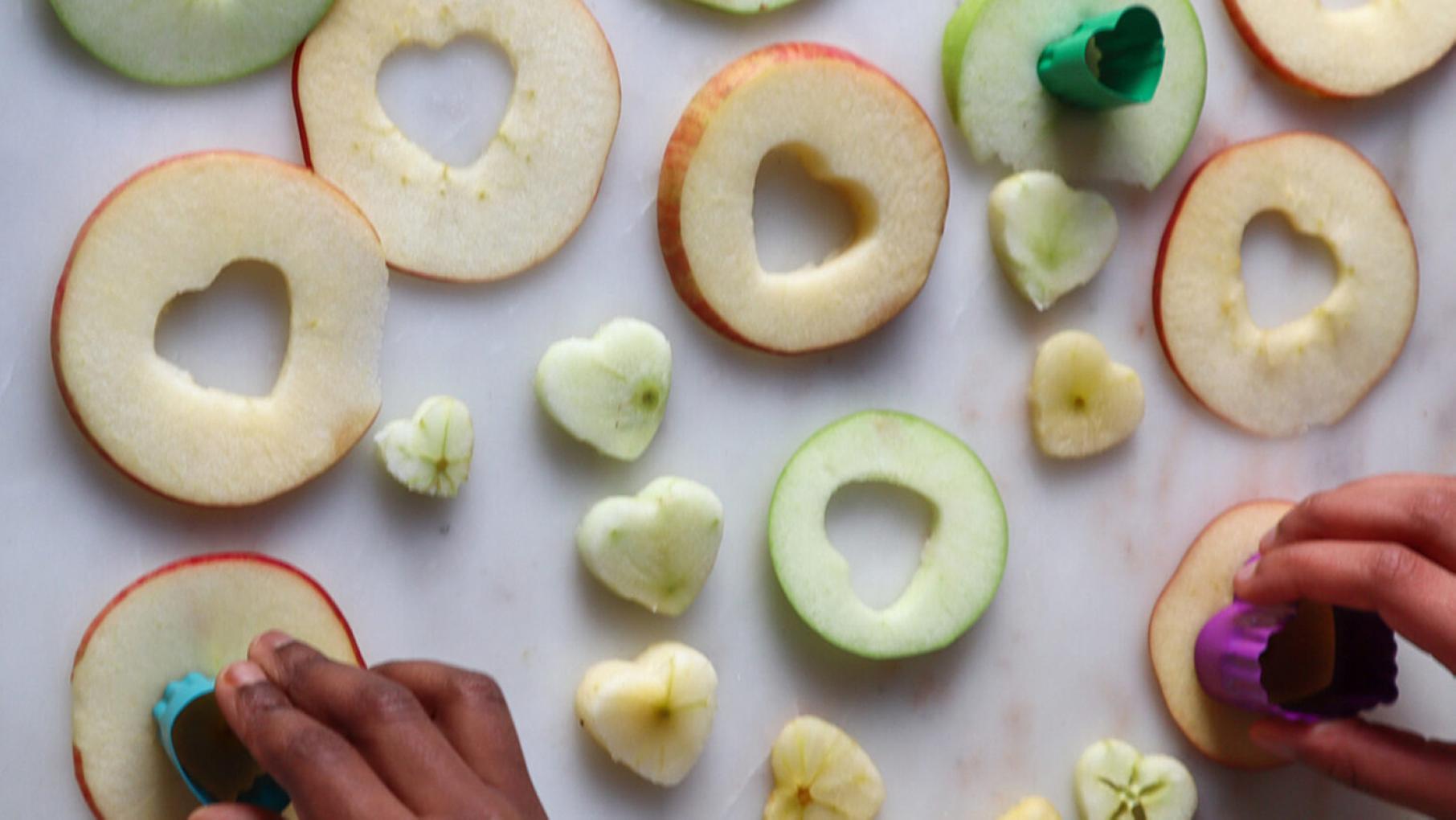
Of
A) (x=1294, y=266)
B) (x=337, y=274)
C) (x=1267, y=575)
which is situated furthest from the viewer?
(x=1294, y=266)

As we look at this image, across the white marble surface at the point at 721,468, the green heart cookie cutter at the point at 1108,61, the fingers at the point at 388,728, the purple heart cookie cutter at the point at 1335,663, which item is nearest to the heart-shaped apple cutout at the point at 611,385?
the white marble surface at the point at 721,468

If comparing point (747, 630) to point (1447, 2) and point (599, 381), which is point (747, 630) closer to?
point (599, 381)

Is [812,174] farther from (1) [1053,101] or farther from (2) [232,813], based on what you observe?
(2) [232,813]

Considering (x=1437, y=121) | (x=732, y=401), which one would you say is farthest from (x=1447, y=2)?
(x=732, y=401)

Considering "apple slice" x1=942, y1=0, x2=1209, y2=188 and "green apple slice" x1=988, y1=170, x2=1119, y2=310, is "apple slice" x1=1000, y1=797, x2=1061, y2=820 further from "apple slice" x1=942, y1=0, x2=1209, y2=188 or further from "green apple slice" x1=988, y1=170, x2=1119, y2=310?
"apple slice" x1=942, y1=0, x2=1209, y2=188

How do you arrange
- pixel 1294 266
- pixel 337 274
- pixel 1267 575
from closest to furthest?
pixel 337 274 < pixel 1267 575 < pixel 1294 266
